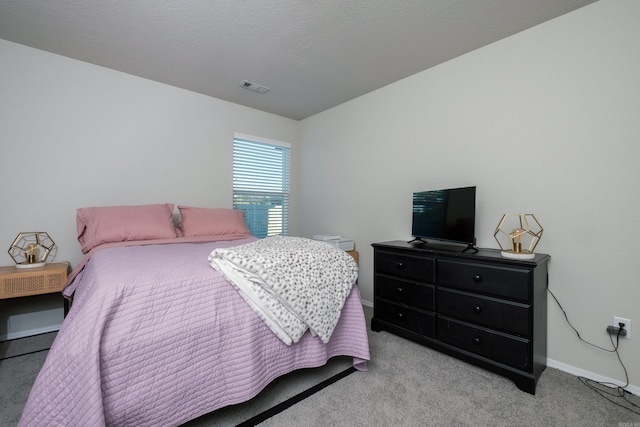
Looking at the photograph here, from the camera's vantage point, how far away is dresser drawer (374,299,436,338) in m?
2.18

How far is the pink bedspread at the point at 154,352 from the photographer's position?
1.05m

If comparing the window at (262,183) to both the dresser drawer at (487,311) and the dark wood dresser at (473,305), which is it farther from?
the dresser drawer at (487,311)

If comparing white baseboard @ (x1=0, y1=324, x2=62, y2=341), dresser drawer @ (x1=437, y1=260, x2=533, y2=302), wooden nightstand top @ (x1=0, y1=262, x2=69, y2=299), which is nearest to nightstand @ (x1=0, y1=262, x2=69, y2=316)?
wooden nightstand top @ (x1=0, y1=262, x2=69, y2=299)

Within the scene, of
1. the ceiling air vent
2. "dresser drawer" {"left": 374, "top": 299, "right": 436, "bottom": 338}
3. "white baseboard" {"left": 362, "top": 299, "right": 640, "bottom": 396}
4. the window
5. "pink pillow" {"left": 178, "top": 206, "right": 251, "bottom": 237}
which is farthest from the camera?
the window

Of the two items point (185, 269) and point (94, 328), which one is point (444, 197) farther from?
point (94, 328)

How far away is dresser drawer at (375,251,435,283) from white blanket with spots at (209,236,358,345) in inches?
27.7

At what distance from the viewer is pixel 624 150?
1.73 metres

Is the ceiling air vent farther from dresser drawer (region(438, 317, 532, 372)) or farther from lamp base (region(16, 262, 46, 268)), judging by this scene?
dresser drawer (region(438, 317, 532, 372))

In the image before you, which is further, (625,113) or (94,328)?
(625,113)

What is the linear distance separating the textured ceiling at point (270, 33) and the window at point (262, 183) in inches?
39.9

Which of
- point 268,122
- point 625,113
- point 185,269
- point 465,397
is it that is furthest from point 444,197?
point 268,122

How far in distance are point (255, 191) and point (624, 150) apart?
11.4 ft

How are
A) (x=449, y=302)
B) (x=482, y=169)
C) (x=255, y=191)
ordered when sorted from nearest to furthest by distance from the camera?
1. (x=449, y=302)
2. (x=482, y=169)
3. (x=255, y=191)

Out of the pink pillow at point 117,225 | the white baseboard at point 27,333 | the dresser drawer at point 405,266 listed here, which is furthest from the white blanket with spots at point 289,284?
the white baseboard at point 27,333
